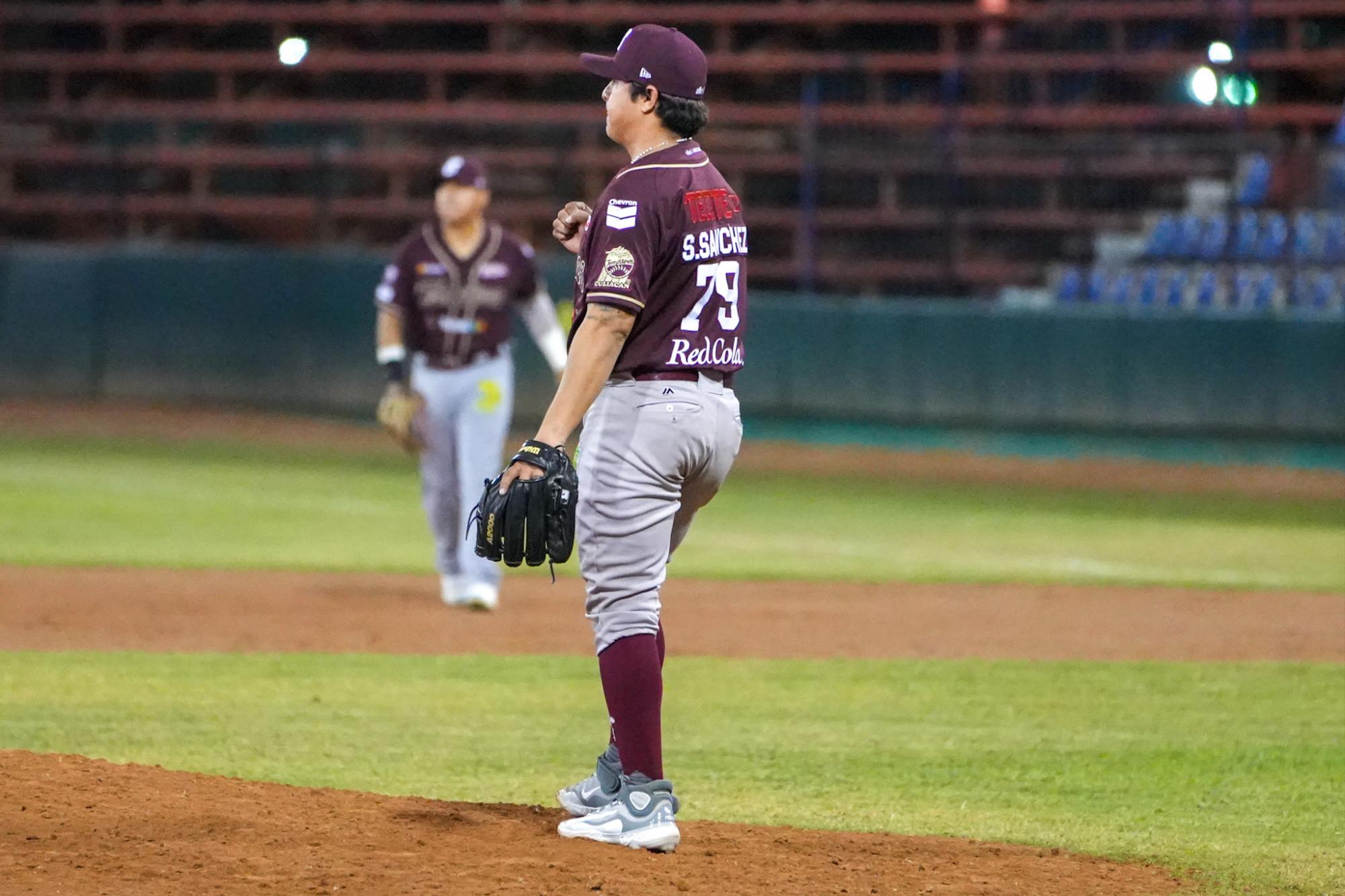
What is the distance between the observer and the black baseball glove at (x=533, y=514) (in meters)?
4.57

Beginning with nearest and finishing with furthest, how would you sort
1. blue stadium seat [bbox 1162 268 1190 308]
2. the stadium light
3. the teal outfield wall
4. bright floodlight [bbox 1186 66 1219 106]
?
1. the teal outfield wall
2. blue stadium seat [bbox 1162 268 1190 308]
3. the stadium light
4. bright floodlight [bbox 1186 66 1219 106]

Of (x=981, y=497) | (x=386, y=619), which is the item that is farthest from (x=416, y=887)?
(x=981, y=497)

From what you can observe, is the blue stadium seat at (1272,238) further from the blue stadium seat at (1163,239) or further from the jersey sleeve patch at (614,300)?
the jersey sleeve patch at (614,300)

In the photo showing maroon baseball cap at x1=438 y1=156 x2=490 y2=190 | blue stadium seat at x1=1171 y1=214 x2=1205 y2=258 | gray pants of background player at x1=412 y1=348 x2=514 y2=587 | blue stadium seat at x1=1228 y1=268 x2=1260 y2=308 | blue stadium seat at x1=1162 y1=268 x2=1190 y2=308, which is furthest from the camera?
blue stadium seat at x1=1171 y1=214 x2=1205 y2=258

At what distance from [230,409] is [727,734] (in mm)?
14310

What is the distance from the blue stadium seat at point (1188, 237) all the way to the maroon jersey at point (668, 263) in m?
14.3

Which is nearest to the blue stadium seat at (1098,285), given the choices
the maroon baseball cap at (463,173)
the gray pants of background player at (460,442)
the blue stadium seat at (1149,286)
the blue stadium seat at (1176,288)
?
the blue stadium seat at (1149,286)

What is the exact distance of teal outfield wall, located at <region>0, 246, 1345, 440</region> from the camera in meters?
16.9

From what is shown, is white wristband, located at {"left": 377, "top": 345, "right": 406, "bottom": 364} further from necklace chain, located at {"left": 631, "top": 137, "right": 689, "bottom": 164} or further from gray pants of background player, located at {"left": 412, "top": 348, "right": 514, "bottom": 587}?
necklace chain, located at {"left": 631, "top": 137, "right": 689, "bottom": 164}

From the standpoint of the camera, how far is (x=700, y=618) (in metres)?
9.69

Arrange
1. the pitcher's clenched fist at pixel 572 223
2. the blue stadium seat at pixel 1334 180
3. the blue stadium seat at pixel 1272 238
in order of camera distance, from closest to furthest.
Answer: the pitcher's clenched fist at pixel 572 223 → the blue stadium seat at pixel 1334 180 → the blue stadium seat at pixel 1272 238

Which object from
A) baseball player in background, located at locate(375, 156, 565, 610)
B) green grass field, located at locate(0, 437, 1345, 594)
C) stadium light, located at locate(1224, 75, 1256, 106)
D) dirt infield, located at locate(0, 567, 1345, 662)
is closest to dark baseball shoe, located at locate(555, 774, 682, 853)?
dirt infield, located at locate(0, 567, 1345, 662)

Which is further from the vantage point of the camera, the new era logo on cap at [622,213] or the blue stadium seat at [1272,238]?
the blue stadium seat at [1272,238]

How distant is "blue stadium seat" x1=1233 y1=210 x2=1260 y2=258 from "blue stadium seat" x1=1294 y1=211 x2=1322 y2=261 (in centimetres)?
45
